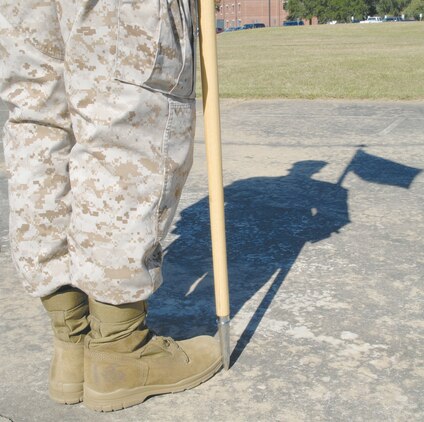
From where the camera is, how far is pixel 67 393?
192cm

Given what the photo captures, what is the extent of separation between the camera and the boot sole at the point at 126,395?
6.11 feet

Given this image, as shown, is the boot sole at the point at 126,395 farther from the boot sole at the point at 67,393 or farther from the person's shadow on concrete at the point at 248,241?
the person's shadow on concrete at the point at 248,241

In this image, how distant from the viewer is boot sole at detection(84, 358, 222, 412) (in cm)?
186

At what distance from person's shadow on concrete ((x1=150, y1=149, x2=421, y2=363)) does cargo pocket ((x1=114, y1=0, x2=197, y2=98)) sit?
36.6 inches

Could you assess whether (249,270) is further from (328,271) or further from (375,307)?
(375,307)

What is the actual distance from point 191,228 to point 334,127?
9.60ft

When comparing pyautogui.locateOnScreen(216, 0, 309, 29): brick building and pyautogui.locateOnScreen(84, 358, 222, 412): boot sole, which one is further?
pyautogui.locateOnScreen(216, 0, 309, 29): brick building

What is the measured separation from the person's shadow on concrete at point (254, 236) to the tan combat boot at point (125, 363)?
0.26 meters

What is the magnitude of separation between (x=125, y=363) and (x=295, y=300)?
2.81 ft

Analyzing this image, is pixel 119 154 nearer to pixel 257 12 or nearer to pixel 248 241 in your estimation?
pixel 248 241

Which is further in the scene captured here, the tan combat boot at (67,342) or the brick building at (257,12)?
the brick building at (257,12)

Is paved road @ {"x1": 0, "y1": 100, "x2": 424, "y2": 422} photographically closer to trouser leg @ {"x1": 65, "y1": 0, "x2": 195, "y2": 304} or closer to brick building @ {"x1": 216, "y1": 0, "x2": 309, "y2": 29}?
trouser leg @ {"x1": 65, "y1": 0, "x2": 195, "y2": 304}

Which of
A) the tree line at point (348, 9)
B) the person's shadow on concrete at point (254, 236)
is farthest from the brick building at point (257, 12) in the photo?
the person's shadow on concrete at point (254, 236)

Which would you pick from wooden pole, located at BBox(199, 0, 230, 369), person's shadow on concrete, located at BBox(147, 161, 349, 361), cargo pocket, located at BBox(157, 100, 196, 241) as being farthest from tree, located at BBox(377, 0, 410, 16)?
cargo pocket, located at BBox(157, 100, 196, 241)
